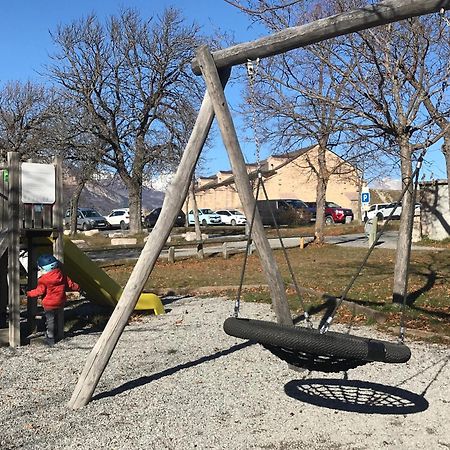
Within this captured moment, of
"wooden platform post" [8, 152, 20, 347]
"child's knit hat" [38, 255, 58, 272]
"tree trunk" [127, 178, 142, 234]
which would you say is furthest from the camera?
"tree trunk" [127, 178, 142, 234]

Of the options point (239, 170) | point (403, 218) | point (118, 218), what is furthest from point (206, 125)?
point (118, 218)

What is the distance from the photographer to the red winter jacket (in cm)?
812

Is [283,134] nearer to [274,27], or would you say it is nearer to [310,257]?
[274,27]

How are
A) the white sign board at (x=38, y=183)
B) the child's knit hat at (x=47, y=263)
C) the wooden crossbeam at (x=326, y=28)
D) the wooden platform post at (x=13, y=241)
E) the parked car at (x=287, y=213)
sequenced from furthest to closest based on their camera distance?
the parked car at (x=287, y=213) < the white sign board at (x=38, y=183) < the child's knit hat at (x=47, y=263) < the wooden platform post at (x=13, y=241) < the wooden crossbeam at (x=326, y=28)

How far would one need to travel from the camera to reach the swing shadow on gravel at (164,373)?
5988 millimetres

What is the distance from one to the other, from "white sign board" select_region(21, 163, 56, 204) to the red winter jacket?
999mm

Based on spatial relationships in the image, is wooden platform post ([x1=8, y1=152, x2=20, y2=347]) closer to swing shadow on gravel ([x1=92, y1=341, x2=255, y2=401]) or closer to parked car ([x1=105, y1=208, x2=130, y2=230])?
swing shadow on gravel ([x1=92, y1=341, x2=255, y2=401])

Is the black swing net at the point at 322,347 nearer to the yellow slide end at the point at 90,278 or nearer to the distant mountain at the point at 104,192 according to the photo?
the yellow slide end at the point at 90,278

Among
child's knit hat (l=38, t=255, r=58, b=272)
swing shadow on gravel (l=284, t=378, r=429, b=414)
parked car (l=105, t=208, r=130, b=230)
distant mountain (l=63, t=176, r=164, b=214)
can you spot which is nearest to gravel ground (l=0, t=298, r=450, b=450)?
swing shadow on gravel (l=284, t=378, r=429, b=414)

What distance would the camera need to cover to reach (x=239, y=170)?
249 inches

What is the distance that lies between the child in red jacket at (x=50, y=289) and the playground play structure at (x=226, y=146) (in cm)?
260

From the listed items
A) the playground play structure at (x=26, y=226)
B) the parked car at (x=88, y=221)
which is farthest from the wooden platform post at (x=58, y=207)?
the parked car at (x=88, y=221)

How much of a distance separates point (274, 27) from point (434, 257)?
10.8 m

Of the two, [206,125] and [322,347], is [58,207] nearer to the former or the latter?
[206,125]
